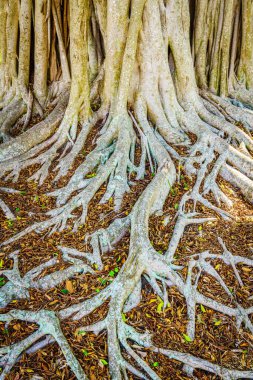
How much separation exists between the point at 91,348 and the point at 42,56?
4487mm

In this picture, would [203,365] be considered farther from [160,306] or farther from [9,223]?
[9,223]

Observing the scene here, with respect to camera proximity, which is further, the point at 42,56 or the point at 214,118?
the point at 42,56

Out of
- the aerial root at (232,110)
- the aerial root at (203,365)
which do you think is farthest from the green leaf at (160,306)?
the aerial root at (232,110)

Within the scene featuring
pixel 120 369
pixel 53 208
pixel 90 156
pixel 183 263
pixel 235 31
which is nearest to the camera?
pixel 120 369

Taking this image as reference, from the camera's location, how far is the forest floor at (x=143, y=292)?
2.47 metres

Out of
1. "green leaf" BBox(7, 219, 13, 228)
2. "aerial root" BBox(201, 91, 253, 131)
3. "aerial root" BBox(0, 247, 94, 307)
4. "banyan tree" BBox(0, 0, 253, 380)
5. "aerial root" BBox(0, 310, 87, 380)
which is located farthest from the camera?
"aerial root" BBox(201, 91, 253, 131)

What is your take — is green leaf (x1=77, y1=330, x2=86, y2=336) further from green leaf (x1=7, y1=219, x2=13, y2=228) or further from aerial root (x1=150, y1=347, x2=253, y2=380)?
green leaf (x1=7, y1=219, x2=13, y2=228)

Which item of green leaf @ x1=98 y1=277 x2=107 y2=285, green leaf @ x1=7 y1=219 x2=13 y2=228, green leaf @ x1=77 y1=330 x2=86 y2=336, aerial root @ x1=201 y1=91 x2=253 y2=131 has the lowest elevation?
green leaf @ x1=77 y1=330 x2=86 y2=336

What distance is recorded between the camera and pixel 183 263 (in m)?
3.11

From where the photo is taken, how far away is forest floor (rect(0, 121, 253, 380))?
2.47m

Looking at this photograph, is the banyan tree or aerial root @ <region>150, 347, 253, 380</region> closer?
aerial root @ <region>150, 347, 253, 380</region>

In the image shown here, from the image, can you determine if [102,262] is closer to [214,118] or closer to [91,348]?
[91,348]

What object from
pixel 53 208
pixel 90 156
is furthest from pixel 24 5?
pixel 53 208

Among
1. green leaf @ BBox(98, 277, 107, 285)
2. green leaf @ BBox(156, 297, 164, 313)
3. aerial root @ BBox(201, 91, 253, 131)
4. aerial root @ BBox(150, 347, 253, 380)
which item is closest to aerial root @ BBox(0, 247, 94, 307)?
green leaf @ BBox(98, 277, 107, 285)
